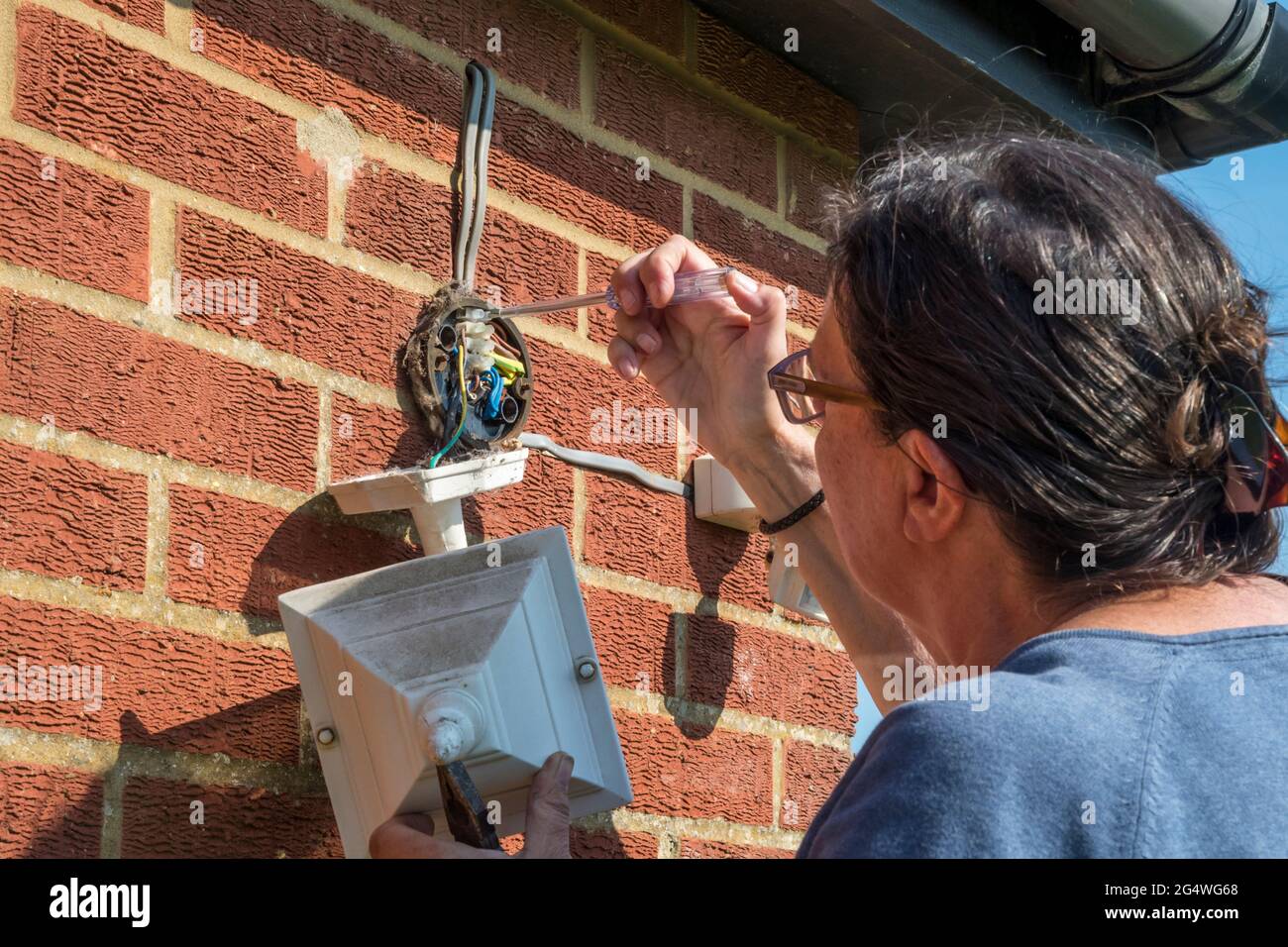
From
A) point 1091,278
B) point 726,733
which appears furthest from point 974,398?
point 726,733

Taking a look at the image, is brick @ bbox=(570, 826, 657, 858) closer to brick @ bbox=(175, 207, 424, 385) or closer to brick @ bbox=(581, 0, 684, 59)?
brick @ bbox=(175, 207, 424, 385)

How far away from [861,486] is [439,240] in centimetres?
71

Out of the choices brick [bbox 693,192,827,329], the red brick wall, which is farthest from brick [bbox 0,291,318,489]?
brick [bbox 693,192,827,329]

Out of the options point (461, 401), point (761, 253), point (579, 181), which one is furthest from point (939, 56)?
point (461, 401)

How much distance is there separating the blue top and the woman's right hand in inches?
34.1

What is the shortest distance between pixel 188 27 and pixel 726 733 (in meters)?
1.16

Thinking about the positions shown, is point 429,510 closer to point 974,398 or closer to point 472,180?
point 472,180

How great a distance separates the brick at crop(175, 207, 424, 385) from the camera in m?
1.62

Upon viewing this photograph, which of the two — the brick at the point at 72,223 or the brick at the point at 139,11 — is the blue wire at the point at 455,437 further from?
the brick at the point at 139,11

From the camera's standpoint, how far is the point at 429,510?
5.59ft

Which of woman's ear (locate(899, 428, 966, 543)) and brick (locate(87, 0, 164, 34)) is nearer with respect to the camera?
woman's ear (locate(899, 428, 966, 543))

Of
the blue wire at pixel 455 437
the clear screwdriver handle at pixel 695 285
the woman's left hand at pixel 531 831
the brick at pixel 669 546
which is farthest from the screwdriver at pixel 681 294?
the woman's left hand at pixel 531 831

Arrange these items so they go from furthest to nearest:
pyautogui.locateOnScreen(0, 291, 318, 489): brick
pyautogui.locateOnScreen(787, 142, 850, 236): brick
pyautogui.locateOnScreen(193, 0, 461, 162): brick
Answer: pyautogui.locateOnScreen(787, 142, 850, 236): brick, pyautogui.locateOnScreen(193, 0, 461, 162): brick, pyautogui.locateOnScreen(0, 291, 318, 489): brick
